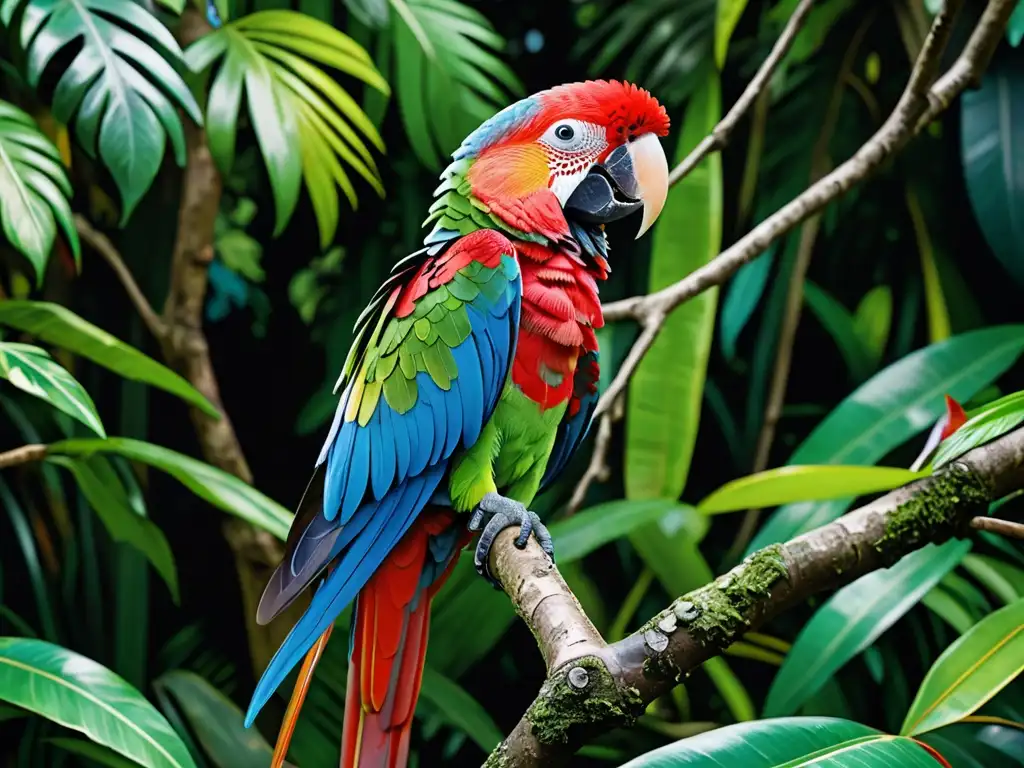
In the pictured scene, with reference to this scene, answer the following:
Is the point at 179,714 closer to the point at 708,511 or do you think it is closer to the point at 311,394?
the point at 311,394

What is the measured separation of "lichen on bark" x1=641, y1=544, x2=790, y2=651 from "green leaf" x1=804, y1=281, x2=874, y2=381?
0.96m

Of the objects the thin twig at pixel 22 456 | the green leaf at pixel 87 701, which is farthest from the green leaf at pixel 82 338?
the green leaf at pixel 87 701

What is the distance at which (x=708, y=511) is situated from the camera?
1106 millimetres

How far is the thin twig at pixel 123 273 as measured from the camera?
1285 mm

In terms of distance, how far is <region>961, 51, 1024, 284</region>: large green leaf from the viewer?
4.47ft

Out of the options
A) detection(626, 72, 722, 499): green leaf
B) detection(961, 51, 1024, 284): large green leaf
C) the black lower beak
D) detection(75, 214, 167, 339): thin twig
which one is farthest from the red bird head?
detection(961, 51, 1024, 284): large green leaf

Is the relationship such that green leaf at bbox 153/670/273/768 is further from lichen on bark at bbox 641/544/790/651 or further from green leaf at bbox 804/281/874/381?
green leaf at bbox 804/281/874/381

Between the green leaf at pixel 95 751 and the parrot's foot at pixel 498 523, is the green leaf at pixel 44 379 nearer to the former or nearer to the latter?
the parrot's foot at pixel 498 523

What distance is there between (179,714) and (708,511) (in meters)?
0.75

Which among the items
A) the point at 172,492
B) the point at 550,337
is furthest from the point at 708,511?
the point at 172,492

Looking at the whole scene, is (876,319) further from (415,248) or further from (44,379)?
(44,379)

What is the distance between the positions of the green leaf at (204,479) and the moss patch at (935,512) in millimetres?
627

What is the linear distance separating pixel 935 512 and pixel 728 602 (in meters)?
0.19

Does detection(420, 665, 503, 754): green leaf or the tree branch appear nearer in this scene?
the tree branch
